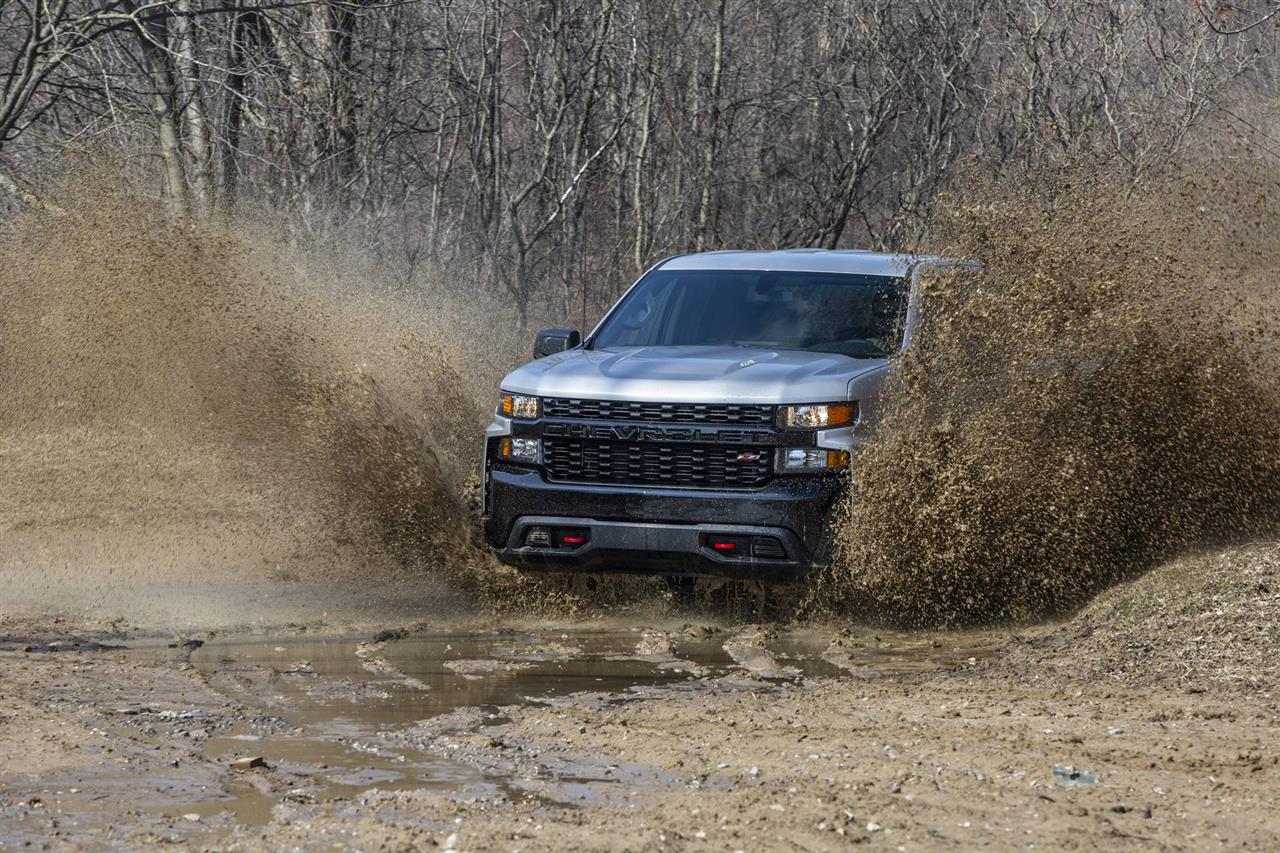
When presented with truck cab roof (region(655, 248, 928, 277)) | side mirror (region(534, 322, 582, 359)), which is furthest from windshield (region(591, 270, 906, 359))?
side mirror (region(534, 322, 582, 359))

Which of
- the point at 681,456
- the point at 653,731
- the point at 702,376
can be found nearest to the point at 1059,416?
the point at 702,376

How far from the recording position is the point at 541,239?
21719 millimetres

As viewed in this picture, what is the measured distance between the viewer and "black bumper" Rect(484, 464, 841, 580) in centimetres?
722

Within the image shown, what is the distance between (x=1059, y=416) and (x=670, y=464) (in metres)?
2.07

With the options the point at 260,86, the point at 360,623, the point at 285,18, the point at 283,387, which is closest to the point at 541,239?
the point at 260,86

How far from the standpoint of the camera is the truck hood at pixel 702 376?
24.0 feet

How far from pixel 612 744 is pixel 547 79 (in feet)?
55.0

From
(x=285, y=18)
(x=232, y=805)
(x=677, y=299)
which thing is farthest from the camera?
(x=285, y=18)

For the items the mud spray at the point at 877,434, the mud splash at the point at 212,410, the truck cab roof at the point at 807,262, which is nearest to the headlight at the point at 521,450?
the mud spray at the point at 877,434

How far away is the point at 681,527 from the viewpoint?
7289mm

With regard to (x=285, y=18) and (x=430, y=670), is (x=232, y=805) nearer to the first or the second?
(x=430, y=670)

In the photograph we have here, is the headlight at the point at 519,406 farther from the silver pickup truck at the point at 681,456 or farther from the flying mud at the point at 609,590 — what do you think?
the flying mud at the point at 609,590

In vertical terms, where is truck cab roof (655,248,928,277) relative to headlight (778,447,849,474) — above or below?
above

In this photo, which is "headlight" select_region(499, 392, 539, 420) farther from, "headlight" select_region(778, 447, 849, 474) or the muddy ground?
"headlight" select_region(778, 447, 849, 474)
